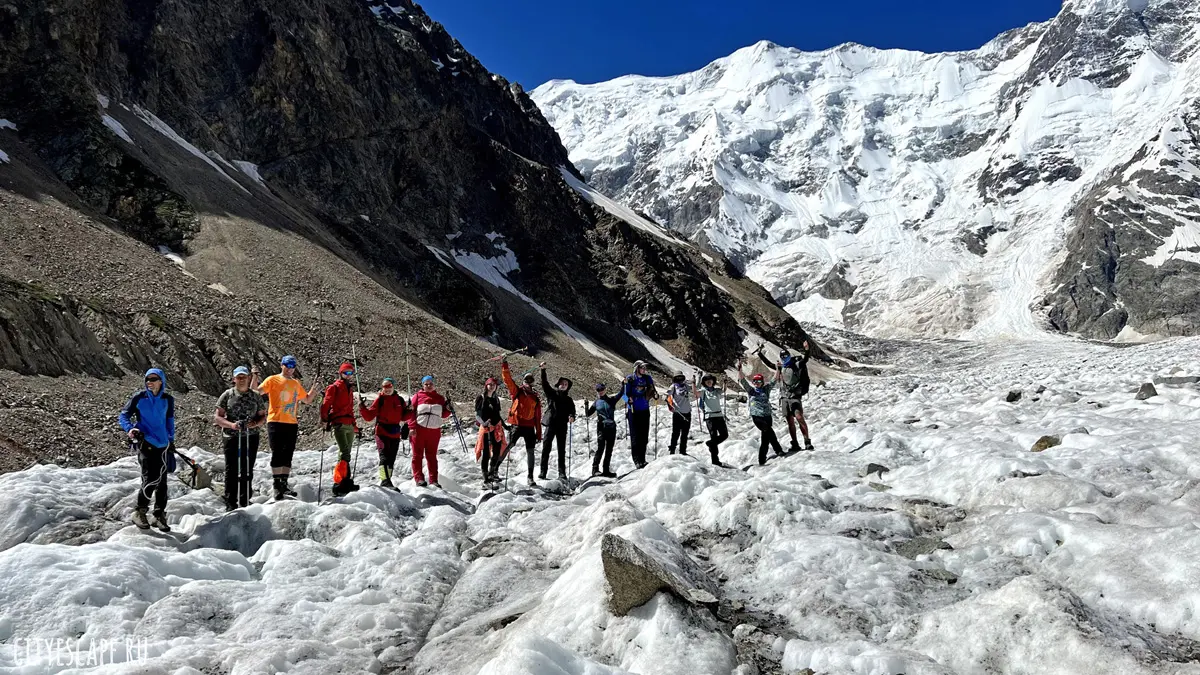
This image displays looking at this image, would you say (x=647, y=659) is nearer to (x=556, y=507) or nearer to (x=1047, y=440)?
(x=556, y=507)

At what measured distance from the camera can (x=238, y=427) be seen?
976 centimetres

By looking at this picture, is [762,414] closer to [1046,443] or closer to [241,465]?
[1046,443]

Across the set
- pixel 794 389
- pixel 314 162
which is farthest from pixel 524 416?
pixel 314 162

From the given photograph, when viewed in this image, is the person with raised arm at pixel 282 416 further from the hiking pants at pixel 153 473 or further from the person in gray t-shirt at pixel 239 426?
the hiking pants at pixel 153 473

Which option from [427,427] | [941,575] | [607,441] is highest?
[427,427]

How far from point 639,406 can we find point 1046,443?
6.90 meters

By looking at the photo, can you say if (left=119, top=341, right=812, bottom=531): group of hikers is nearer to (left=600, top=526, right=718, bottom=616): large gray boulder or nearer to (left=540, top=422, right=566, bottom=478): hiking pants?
(left=540, top=422, right=566, bottom=478): hiking pants

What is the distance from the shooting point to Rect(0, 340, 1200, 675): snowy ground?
491 centimetres

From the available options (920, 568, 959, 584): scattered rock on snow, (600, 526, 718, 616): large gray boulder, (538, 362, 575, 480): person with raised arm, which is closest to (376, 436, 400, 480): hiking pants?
(538, 362, 575, 480): person with raised arm

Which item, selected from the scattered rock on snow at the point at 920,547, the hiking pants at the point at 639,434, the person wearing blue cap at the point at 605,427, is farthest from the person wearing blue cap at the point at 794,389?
the scattered rock on snow at the point at 920,547

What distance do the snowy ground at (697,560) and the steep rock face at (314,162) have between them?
19.9m

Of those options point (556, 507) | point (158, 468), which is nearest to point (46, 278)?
point (158, 468)

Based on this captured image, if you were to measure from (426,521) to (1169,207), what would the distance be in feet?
779

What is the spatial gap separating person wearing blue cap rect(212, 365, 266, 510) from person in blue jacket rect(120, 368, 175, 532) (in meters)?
0.90
